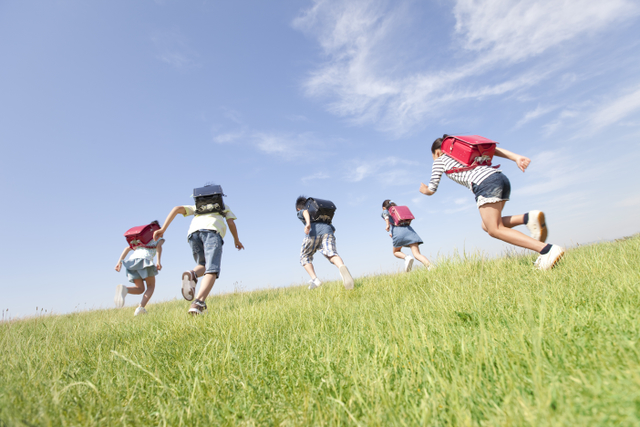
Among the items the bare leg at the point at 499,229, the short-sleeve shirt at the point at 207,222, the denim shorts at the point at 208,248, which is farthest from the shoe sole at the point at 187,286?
the bare leg at the point at 499,229

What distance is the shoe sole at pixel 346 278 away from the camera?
4938mm

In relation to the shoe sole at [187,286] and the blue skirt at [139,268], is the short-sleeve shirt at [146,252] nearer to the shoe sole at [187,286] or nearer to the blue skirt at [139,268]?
the blue skirt at [139,268]

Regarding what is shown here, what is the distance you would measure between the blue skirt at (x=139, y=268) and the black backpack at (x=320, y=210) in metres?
4.18

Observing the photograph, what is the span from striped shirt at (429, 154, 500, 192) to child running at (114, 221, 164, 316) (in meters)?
6.60

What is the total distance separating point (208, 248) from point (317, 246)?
8.52 ft

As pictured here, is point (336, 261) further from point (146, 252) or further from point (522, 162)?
point (146, 252)

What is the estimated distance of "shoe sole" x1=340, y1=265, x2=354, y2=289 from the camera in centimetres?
494

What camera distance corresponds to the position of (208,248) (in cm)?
485

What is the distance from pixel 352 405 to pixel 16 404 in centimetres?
157

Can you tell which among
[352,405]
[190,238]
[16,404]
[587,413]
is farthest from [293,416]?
[190,238]

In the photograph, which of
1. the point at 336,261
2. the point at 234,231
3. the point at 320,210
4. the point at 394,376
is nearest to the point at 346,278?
the point at 336,261

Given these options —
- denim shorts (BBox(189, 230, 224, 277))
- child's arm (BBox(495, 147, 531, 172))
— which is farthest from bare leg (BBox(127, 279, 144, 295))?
child's arm (BBox(495, 147, 531, 172))

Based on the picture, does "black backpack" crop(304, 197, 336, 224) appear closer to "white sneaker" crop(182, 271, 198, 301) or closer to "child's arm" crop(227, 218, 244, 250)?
"child's arm" crop(227, 218, 244, 250)

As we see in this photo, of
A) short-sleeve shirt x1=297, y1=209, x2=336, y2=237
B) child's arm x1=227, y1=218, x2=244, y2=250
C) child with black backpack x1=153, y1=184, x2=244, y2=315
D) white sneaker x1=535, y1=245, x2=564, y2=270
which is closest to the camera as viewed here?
white sneaker x1=535, y1=245, x2=564, y2=270
